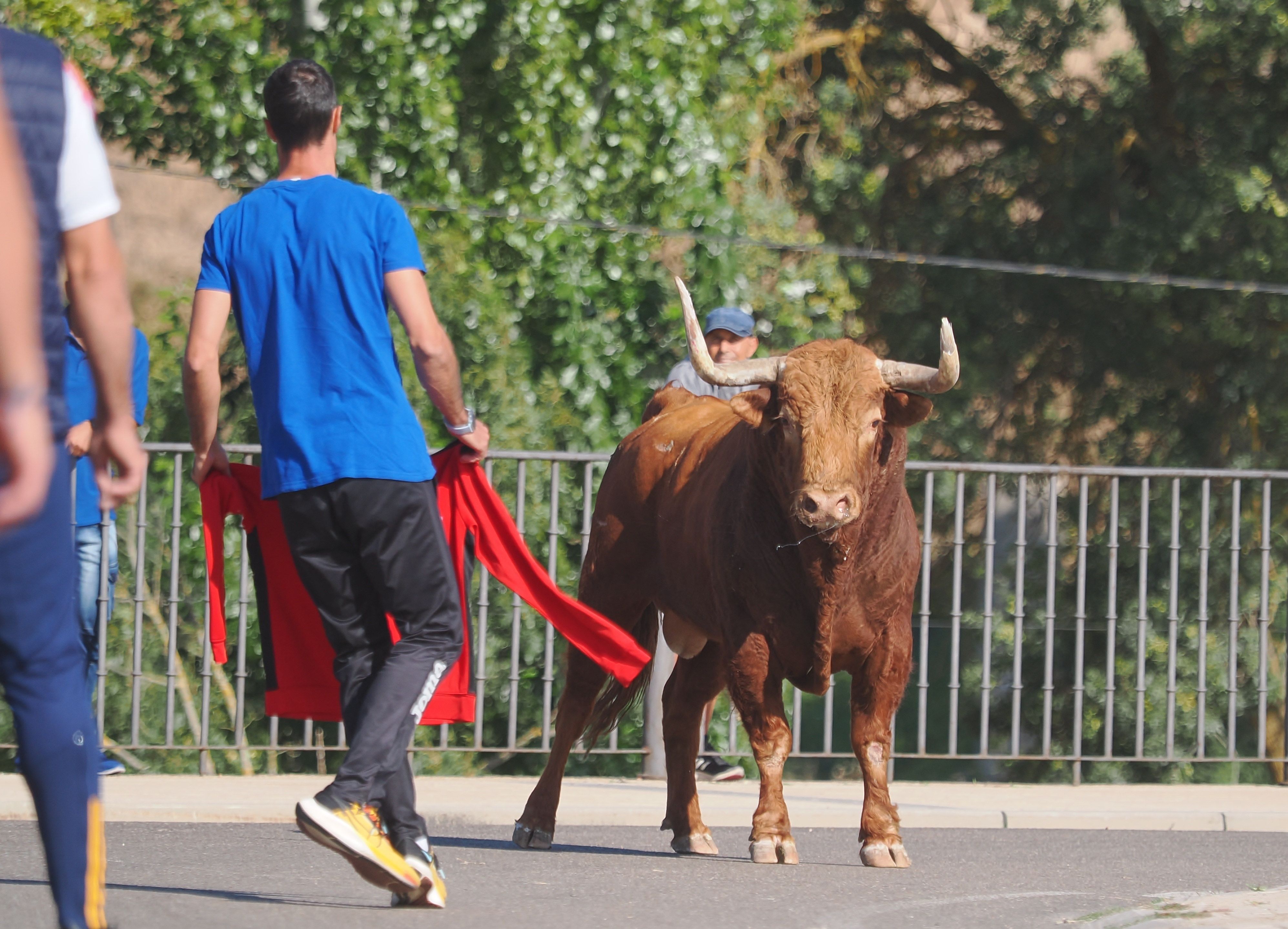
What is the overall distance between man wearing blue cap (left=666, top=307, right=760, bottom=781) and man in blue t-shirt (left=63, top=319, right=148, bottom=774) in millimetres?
2561

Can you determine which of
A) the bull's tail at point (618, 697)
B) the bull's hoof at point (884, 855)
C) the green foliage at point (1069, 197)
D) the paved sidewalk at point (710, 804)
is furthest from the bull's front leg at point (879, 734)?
the green foliage at point (1069, 197)

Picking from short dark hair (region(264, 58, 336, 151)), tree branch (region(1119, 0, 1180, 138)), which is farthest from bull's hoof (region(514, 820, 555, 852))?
tree branch (region(1119, 0, 1180, 138))

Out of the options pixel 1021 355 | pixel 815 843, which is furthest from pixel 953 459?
pixel 815 843

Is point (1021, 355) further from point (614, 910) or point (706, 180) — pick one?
point (614, 910)

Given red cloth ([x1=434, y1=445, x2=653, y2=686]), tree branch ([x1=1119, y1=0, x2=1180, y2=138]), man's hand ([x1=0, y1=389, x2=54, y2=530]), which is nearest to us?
man's hand ([x1=0, y1=389, x2=54, y2=530])

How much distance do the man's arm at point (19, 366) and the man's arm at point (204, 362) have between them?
221 centimetres

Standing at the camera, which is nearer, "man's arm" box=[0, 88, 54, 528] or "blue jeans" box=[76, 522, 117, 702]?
"man's arm" box=[0, 88, 54, 528]

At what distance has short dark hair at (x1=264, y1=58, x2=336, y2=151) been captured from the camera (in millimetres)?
4684

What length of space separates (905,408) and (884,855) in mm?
1568

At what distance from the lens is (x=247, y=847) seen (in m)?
6.30

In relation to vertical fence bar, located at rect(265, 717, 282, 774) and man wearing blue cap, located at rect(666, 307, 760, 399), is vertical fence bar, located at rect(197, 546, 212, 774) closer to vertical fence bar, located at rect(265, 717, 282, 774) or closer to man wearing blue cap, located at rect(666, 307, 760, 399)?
vertical fence bar, located at rect(265, 717, 282, 774)

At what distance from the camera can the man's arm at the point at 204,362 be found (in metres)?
4.67

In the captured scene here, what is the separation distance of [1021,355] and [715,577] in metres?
10.5

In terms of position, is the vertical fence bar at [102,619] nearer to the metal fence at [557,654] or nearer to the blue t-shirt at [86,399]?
the metal fence at [557,654]
